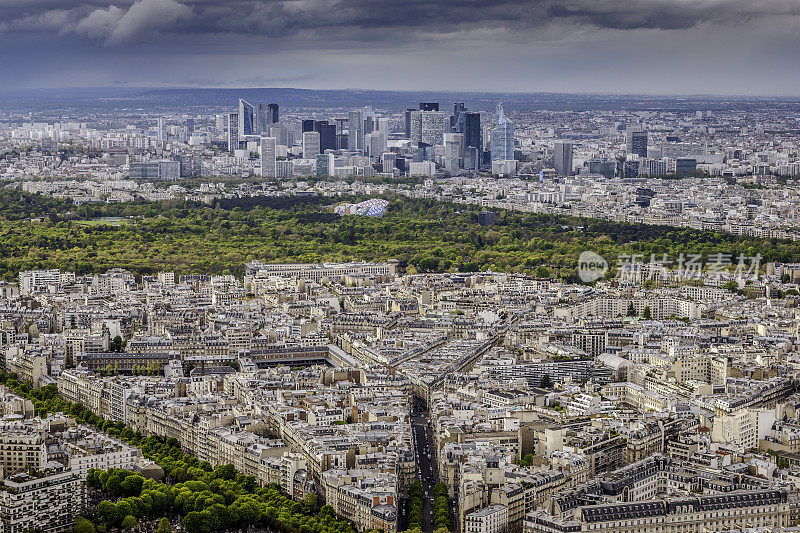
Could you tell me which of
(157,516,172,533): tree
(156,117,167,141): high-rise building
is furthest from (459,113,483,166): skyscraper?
(157,516,172,533): tree

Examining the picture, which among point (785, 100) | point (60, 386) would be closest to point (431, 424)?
point (60, 386)

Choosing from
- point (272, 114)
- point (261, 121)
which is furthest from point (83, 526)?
point (272, 114)

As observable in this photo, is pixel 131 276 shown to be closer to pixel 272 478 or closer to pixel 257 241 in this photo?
pixel 257 241

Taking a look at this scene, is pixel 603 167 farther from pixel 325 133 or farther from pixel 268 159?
pixel 325 133

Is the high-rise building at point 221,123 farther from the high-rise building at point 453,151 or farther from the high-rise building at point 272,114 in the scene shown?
the high-rise building at point 453,151

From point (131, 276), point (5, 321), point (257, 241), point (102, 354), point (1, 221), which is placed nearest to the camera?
point (102, 354)

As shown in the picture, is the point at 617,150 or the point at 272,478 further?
the point at 617,150

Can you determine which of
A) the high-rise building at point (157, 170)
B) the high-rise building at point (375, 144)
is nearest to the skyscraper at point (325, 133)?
the high-rise building at point (375, 144)
